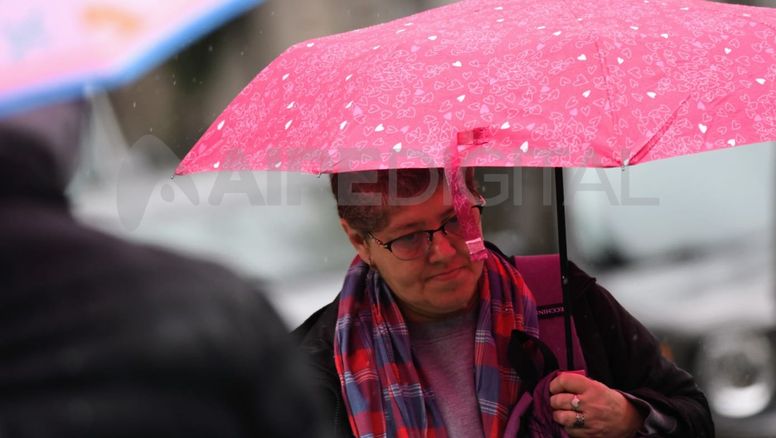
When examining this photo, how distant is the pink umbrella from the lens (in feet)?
8.18

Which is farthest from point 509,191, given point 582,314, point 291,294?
point 291,294

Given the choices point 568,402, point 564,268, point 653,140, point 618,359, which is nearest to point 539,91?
point 653,140

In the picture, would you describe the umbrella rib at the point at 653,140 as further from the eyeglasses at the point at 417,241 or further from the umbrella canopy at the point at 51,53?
the umbrella canopy at the point at 51,53

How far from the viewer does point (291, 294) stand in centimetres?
686

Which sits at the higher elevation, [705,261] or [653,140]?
[653,140]

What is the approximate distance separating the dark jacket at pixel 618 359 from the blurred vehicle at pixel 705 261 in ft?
12.7

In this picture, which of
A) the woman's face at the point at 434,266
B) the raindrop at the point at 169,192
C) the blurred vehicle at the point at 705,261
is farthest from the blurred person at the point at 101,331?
the blurred vehicle at the point at 705,261

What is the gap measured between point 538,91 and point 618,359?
941 millimetres

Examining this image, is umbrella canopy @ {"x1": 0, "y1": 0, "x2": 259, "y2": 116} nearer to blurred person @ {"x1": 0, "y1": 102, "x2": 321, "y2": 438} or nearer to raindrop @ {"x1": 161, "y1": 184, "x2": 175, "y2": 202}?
blurred person @ {"x1": 0, "y1": 102, "x2": 321, "y2": 438}

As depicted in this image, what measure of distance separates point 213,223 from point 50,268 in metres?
6.07

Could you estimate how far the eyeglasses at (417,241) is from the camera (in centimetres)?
317

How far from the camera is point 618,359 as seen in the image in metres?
Answer: 3.21

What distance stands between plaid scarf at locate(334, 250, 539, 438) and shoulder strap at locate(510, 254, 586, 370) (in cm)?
3

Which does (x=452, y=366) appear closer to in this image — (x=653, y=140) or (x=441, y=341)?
(x=441, y=341)
